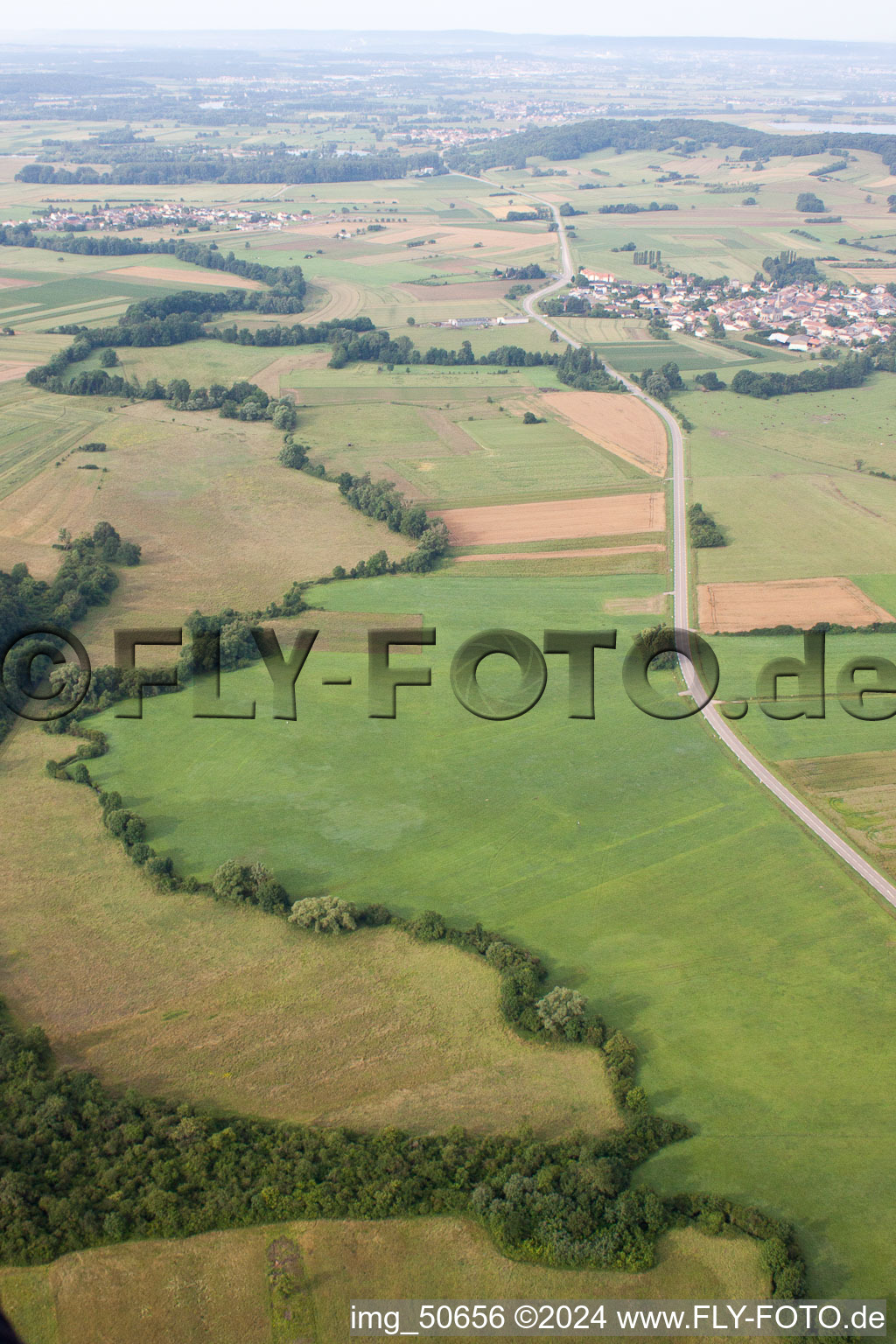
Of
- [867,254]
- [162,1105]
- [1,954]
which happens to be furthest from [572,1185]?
[867,254]

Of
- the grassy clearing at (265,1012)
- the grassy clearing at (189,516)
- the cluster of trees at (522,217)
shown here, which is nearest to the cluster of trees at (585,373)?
the grassy clearing at (189,516)

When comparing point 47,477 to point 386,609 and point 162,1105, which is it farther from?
point 162,1105

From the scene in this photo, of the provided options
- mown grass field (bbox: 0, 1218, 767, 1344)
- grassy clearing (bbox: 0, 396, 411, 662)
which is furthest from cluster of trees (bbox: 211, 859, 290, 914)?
grassy clearing (bbox: 0, 396, 411, 662)

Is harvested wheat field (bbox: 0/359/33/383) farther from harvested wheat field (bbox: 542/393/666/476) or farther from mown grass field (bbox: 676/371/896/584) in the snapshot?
mown grass field (bbox: 676/371/896/584)

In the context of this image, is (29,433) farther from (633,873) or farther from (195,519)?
(633,873)

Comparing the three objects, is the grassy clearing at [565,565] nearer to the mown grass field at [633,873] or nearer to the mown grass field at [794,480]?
the mown grass field at [794,480]
